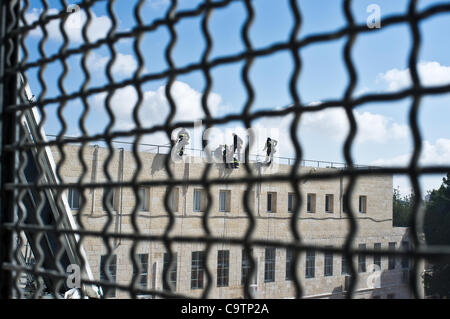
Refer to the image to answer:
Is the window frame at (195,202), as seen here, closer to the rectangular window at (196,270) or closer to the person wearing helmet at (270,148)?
the rectangular window at (196,270)

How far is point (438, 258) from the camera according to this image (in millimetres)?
625

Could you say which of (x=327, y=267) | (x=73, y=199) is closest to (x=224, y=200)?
(x=73, y=199)

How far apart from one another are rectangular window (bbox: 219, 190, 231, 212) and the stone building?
37 millimetres

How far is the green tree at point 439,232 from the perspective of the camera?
20.8 metres

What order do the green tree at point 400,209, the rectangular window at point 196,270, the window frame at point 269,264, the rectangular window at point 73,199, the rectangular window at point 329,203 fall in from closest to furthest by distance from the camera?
the rectangular window at point 73,199 → the rectangular window at point 196,270 → the window frame at point 269,264 → the rectangular window at point 329,203 → the green tree at point 400,209

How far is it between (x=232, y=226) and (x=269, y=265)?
240 centimetres

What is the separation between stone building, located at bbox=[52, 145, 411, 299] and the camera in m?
14.0

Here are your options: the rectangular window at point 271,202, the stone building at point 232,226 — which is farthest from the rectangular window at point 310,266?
the rectangular window at point 271,202

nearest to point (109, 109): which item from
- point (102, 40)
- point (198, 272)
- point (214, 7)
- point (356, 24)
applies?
point (102, 40)

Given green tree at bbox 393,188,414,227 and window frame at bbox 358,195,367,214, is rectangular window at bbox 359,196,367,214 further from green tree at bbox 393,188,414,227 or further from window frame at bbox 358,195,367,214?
green tree at bbox 393,188,414,227

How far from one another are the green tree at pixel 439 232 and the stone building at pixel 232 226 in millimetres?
1486

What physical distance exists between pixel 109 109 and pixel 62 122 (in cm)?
23

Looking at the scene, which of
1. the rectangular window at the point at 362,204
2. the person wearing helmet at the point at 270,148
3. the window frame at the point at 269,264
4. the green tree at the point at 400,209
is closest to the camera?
the person wearing helmet at the point at 270,148

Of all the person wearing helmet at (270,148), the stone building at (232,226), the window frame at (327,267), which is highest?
the person wearing helmet at (270,148)
